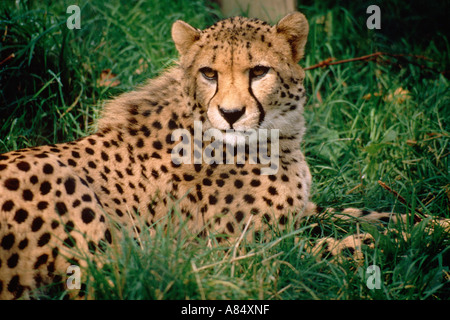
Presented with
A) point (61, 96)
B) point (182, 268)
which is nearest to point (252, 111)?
point (182, 268)

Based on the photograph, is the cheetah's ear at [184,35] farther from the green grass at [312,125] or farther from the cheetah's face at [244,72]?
the green grass at [312,125]

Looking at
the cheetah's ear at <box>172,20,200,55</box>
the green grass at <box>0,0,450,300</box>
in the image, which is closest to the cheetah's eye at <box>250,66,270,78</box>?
the cheetah's ear at <box>172,20,200,55</box>

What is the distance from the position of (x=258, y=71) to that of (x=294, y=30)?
451 mm

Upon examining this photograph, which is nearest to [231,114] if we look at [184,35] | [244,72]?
[244,72]

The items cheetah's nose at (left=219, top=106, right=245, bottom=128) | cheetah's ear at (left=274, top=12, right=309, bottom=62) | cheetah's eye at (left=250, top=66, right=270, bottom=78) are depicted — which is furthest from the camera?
cheetah's ear at (left=274, top=12, right=309, bottom=62)

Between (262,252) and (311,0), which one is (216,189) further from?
(311,0)

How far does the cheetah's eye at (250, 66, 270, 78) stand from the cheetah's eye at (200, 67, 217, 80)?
0.25 m

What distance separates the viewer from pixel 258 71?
3.76 m

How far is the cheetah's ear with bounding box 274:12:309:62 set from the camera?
390 centimetres

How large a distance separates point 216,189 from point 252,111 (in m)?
0.58

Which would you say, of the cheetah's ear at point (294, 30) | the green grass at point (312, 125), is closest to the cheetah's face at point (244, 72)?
the cheetah's ear at point (294, 30)

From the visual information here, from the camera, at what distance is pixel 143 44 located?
5.87 meters

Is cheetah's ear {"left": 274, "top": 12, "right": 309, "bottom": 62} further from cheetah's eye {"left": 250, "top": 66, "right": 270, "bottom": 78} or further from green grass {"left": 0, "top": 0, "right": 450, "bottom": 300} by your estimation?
green grass {"left": 0, "top": 0, "right": 450, "bottom": 300}

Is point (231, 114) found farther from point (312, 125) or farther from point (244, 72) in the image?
point (312, 125)
